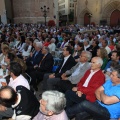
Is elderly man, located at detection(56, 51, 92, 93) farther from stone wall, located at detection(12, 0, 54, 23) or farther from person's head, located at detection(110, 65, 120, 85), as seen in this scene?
stone wall, located at detection(12, 0, 54, 23)

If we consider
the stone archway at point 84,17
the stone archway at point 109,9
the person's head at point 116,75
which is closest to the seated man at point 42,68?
the person's head at point 116,75

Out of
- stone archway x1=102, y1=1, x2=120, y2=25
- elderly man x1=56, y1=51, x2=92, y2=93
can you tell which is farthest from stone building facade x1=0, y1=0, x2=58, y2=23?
elderly man x1=56, y1=51, x2=92, y2=93

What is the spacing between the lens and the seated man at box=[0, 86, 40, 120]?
2.00m

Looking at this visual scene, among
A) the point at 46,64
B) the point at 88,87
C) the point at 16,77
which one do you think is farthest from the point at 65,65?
the point at 16,77

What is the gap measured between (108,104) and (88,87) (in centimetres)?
59

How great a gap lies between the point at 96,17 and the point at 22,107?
33333mm

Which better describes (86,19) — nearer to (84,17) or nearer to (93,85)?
(84,17)

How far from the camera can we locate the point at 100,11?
33.0m

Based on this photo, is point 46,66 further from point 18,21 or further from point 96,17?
point 96,17

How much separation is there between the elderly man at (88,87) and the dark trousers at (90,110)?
0.19 ft

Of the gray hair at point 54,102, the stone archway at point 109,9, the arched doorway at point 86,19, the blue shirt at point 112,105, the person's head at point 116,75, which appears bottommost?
the blue shirt at point 112,105

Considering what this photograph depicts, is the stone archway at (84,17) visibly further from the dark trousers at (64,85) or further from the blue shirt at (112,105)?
the blue shirt at (112,105)

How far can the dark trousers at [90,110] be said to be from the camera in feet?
7.73

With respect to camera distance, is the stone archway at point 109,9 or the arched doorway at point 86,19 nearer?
the stone archway at point 109,9
